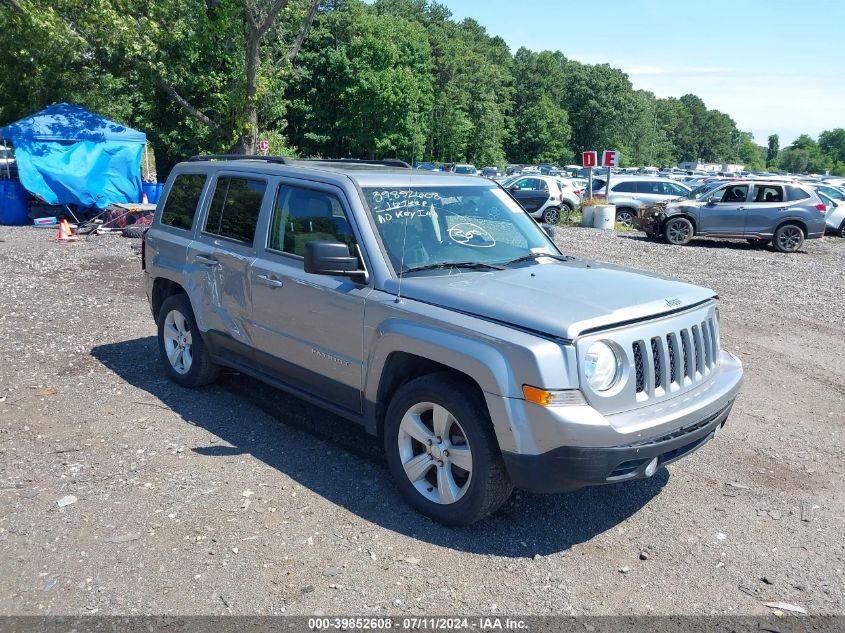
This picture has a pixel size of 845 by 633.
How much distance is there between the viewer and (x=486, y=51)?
100 meters

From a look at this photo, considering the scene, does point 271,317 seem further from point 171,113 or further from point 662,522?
point 171,113

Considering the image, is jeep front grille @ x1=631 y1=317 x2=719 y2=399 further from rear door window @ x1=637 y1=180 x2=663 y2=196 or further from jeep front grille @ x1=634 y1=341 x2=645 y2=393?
rear door window @ x1=637 y1=180 x2=663 y2=196

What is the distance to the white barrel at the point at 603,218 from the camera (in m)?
22.2

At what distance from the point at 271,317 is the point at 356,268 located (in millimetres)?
1001

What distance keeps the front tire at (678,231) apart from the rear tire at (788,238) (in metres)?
2.08

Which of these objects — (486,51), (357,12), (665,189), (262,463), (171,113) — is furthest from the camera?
(486,51)

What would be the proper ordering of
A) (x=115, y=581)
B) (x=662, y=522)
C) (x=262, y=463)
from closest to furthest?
(x=115, y=581) → (x=662, y=522) → (x=262, y=463)

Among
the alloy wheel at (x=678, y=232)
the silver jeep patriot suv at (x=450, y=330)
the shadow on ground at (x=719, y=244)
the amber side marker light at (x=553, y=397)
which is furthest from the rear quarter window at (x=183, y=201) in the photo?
the alloy wheel at (x=678, y=232)

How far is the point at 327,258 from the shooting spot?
4043mm

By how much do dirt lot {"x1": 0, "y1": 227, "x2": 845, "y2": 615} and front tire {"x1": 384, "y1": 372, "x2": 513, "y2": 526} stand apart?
18 cm

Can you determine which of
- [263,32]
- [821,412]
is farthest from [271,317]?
[263,32]

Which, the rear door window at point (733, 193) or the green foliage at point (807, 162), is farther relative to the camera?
the green foliage at point (807, 162)

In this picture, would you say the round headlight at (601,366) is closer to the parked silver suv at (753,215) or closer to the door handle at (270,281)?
the door handle at (270,281)

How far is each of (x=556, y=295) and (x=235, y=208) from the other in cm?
273
